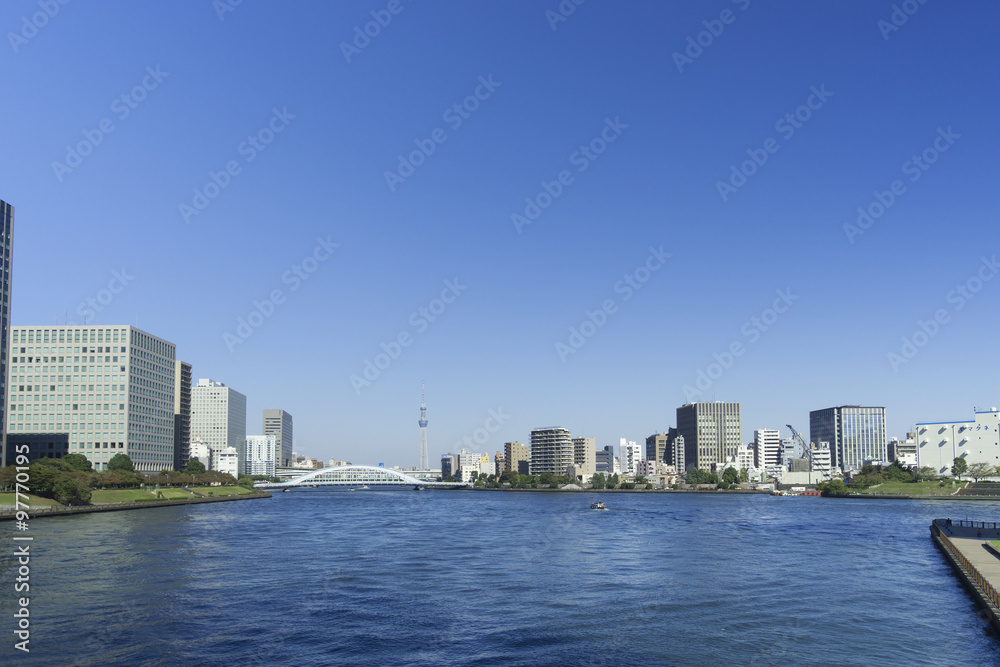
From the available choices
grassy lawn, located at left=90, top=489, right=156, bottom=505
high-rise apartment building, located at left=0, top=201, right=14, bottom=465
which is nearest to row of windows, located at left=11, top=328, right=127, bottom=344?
grassy lawn, located at left=90, top=489, right=156, bottom=505

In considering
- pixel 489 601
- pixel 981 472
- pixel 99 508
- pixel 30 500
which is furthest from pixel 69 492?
pixel 981 472

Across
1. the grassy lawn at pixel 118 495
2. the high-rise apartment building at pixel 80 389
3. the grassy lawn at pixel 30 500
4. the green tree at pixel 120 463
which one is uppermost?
the high-rise apartment building at pixel 80 389

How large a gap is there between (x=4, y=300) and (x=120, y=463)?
48.3 metres

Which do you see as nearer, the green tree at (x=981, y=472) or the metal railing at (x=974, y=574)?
the metal railing at (x=974, y=574)

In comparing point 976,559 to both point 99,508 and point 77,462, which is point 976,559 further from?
point 77,462

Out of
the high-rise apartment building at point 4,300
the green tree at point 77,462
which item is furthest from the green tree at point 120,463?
the high-rise apartment building at point 4,300

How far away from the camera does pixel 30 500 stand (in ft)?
342

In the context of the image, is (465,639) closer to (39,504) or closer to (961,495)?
(39,504)

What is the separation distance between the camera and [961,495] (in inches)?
6983

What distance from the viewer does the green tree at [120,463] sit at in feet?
529

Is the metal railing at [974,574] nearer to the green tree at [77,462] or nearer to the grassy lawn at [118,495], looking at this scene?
the grassy lawn at [118,495]

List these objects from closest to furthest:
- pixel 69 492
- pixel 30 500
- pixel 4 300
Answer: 1. pixel 30 500
2. pixel 69 492
3. pixel 4 300

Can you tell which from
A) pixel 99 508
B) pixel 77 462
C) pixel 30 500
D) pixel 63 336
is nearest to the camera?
pixel 30 500

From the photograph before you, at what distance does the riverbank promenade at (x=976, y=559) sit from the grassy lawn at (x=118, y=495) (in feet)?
401
